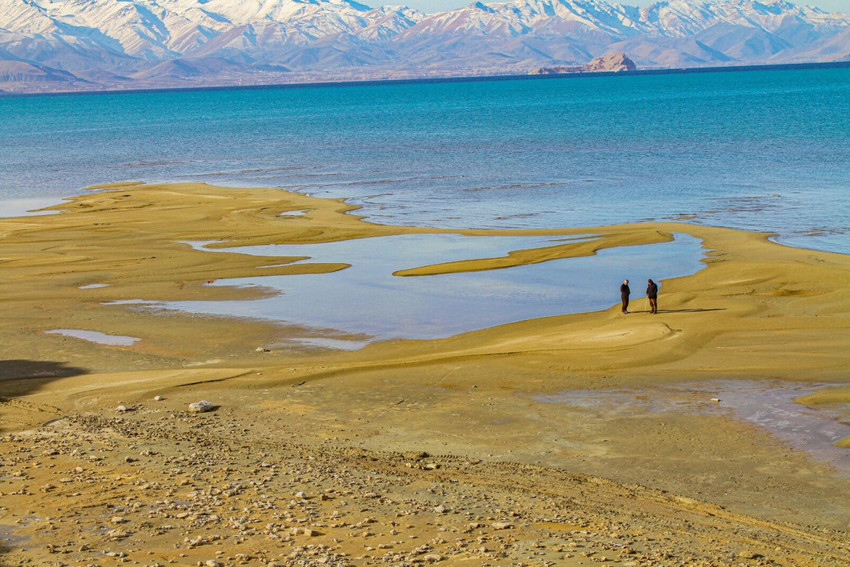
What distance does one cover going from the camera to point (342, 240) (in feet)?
131

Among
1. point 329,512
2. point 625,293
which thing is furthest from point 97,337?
point 329,512

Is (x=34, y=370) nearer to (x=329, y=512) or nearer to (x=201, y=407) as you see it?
(x=201, y=407)

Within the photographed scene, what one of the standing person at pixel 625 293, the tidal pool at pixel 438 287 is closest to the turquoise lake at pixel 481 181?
the tidal pool at pixel 438 287

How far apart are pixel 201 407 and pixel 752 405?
32.5 feet

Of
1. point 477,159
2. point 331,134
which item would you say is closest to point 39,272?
point 477,159

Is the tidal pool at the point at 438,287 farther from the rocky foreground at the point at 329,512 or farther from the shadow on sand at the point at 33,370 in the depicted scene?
the rocky foreground at the point at 329,512

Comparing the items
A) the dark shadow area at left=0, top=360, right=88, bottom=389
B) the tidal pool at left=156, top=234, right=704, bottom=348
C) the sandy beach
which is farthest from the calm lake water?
the dark shadow area at left=0, top=360, right=88, bottom=389

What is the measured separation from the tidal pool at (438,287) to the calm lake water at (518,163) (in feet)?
18.8

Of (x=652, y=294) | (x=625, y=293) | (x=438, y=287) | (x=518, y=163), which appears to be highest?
(x=625, y=293)

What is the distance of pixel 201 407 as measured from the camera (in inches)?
746

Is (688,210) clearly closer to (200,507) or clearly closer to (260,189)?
(260,189)

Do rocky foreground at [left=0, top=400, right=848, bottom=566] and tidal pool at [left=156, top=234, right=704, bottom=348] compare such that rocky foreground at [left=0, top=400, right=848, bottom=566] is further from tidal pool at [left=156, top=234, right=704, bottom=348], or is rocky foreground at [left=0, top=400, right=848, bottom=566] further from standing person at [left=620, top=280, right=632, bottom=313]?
standing person at [left=620, top=280, right=632, bottom=313]

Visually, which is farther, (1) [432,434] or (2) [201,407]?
(2) [201,407]

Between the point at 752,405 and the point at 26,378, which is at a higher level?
the point at 26,378
